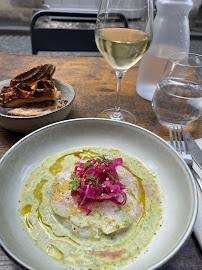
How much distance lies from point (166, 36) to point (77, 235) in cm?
91

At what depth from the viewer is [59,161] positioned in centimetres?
79

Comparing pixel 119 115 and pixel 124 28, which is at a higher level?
pixel 124 28

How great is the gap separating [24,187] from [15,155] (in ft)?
0.32

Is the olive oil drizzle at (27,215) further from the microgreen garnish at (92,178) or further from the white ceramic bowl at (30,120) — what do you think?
the white ceramic bowl at (30,120)

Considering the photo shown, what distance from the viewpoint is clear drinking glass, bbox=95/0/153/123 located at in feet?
3.01

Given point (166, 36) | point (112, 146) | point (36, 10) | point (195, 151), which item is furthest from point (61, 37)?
point (36, 10)

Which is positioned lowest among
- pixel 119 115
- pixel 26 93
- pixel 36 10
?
pixel 36 10

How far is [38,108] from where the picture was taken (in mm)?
988

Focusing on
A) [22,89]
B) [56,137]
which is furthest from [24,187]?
[22,89]

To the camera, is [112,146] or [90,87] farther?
[90,87]

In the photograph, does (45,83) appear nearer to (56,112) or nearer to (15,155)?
(56,112)

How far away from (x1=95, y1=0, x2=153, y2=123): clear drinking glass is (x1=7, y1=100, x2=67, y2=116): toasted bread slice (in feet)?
0.88

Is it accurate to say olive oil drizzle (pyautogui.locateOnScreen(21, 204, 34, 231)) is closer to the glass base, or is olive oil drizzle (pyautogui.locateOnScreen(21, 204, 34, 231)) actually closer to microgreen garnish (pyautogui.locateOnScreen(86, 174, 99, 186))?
microgreen garnish (pyautogui.locateOnScreen(86, 174, 99, 186))

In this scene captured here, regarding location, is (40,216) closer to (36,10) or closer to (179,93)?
(179,93)
